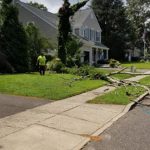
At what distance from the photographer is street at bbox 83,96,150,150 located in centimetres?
799

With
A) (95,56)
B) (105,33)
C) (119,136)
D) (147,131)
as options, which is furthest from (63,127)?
(105,33)

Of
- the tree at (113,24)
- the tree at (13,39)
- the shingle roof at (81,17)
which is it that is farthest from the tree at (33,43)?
the tree at (113,24)

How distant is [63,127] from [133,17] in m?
74.4

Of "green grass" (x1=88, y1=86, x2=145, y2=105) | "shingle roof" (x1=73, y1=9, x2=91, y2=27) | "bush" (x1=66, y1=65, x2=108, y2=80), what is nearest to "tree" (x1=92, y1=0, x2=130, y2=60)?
"shingle roof" (x1=73, y1=9, x2=91, y2=27)

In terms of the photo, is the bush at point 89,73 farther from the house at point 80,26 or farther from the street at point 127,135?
the house at point 80,26

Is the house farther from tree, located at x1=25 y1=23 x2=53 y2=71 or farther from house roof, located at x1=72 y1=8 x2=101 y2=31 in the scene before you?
tree, located at x1=25 y1=23 x2=53 y2=71

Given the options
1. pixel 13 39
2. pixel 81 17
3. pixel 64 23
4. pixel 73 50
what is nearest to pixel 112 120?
pixel 13 39

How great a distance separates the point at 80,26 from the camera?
48.7 meters

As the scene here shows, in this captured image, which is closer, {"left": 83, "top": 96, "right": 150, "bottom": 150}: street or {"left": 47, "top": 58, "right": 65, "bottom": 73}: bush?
{"left": 83, "top": 96, "right": 150, "bottom": 150}: street

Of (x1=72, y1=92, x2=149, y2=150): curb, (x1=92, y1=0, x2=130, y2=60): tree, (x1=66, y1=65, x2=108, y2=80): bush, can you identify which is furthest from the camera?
(x1=92, y1=0, x2=130, y2=60): tree

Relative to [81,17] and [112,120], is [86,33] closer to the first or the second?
[81,17]

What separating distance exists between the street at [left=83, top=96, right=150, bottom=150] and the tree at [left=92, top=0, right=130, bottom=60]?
52729 mm

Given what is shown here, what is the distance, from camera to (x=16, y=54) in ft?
91.9

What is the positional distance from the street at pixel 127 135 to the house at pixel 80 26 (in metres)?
29.0
